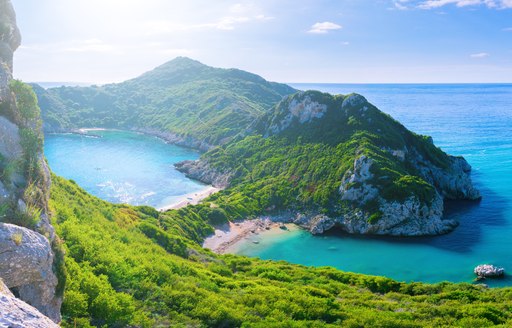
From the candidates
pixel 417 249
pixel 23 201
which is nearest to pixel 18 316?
pixel 23 201

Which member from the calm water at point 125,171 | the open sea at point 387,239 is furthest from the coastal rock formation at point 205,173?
the open sea at point 387,239

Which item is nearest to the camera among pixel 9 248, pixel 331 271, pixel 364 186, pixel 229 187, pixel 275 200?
pixel 9 248

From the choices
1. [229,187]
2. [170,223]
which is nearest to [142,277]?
[170,223]

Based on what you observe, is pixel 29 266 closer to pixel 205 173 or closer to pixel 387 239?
pixel 387 239

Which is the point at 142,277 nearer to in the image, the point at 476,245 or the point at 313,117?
the point at 476,245

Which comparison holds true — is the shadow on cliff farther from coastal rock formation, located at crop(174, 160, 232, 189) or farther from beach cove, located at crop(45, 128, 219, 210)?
beach cove, located at crop(45, 128, 219, 210)
